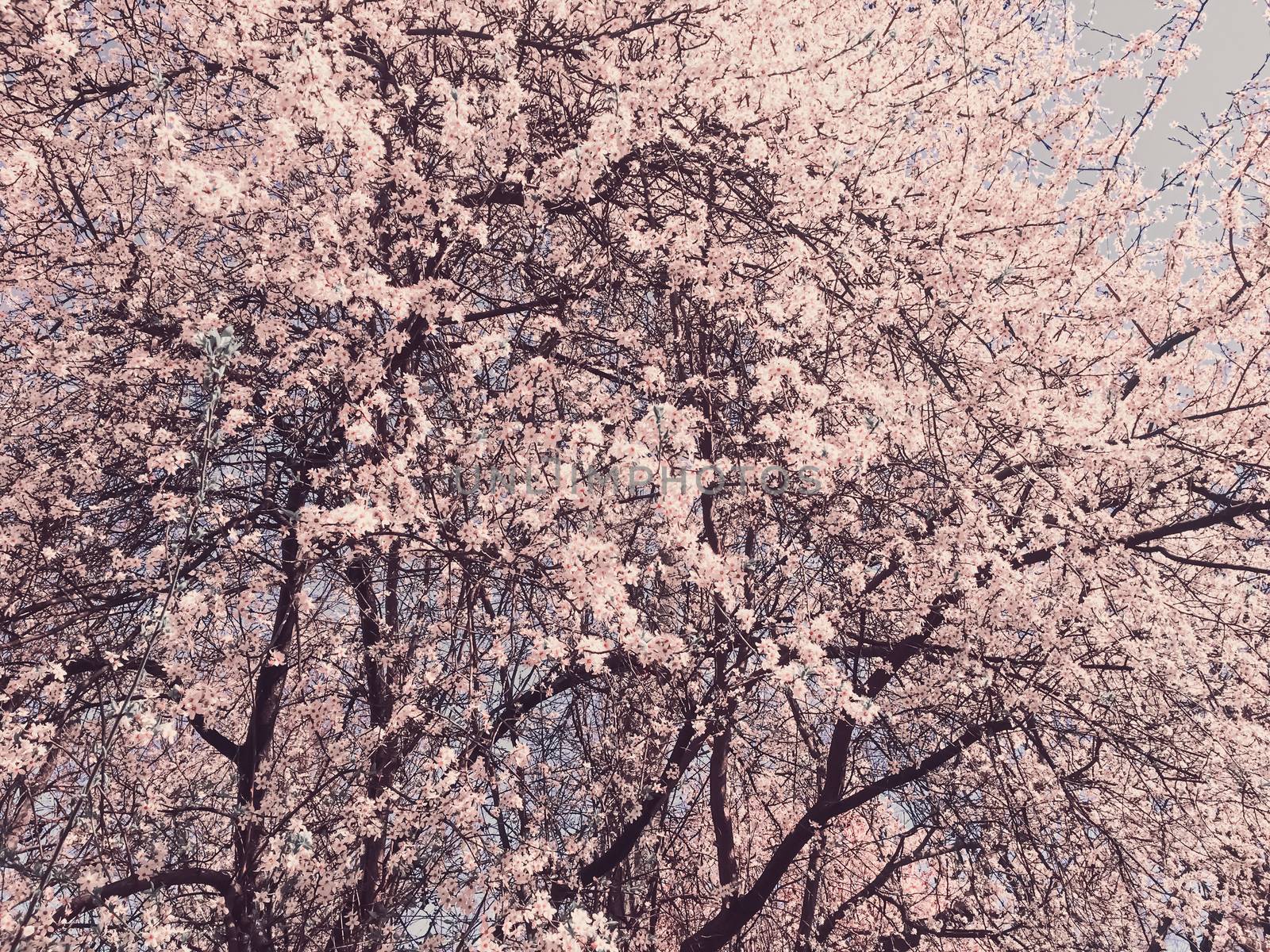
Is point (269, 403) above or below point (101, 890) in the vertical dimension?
above

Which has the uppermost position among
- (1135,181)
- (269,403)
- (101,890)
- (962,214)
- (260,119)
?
(1135,181)

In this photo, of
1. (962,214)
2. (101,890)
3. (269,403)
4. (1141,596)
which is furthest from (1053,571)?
(101,890)

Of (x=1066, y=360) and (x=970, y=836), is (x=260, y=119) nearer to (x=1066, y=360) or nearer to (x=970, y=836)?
(x=1066, y=360)

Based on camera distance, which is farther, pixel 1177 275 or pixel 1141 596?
pixel 1177 275

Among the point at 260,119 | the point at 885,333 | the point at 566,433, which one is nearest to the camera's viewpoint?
the point at 566,433

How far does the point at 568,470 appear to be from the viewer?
4.70 metres

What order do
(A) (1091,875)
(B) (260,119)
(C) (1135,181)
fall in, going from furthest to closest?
1. (C) (1135,181)
2. (A) (1091,875)
3. (B) (260,119)

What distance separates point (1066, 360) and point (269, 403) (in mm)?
6299

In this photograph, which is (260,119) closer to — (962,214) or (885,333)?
(885,333)

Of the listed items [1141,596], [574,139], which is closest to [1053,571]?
[1141,596]

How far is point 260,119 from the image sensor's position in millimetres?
5535

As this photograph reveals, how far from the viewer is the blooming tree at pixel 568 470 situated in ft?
14.7

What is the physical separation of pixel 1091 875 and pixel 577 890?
14.5 feet

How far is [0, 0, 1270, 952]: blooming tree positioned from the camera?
447 cm
